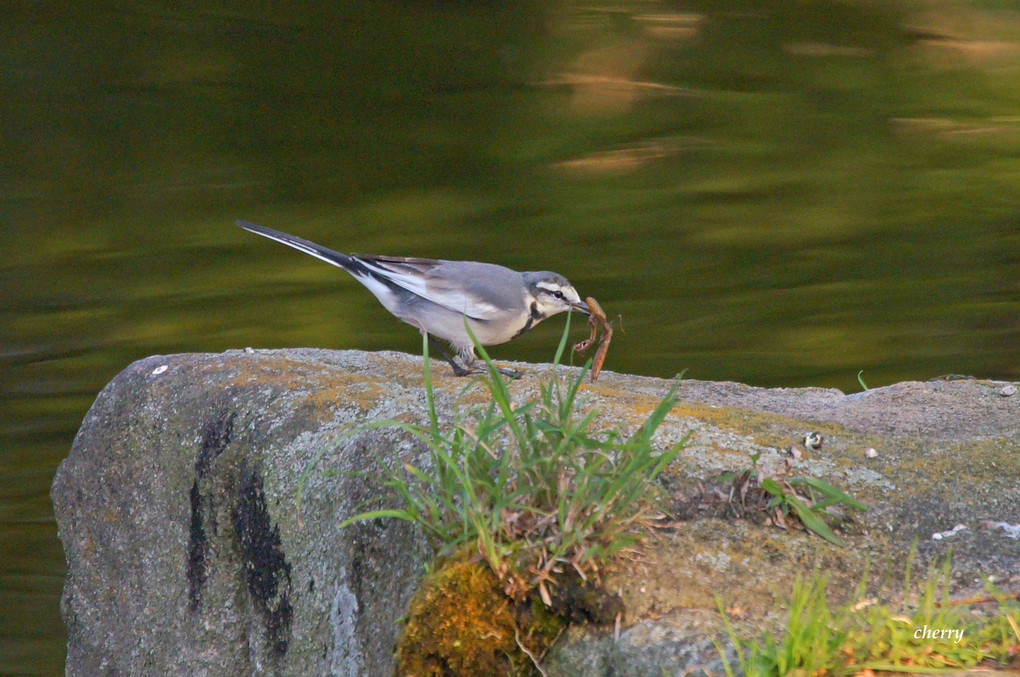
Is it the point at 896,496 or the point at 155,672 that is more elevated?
the point at 896,496

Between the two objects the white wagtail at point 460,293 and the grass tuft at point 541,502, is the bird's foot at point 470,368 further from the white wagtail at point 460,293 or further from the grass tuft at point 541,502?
the grass tuft at point 541,502

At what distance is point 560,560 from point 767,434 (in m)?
0.59

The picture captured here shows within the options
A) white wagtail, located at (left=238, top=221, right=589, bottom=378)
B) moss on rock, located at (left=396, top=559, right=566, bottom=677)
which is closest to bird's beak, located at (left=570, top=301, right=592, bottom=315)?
white wagtail, located at (left=238, top=221, right=589, bottom=378)

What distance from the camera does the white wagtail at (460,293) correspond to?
2.30 meters

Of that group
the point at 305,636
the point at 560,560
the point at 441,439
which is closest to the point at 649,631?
the point at 560,560

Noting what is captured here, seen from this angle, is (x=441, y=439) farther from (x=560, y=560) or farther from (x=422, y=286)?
(x=422, y=286)

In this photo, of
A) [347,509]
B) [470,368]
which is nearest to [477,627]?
[347,509]

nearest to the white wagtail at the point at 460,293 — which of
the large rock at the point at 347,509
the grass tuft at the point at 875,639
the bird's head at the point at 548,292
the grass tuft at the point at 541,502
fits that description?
the bird's head at the point at 548,292

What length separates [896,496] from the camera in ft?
5.27

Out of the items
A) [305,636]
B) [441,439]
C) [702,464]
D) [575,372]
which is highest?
[441,439]

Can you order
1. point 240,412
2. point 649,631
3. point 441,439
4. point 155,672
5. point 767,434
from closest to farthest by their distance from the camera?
1. point 649,631
2. point 441,439
3. point 767,434
4. point 240,412
5. point 155,672

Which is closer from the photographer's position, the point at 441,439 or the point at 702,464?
the point at 441,439

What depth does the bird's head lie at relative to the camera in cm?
232

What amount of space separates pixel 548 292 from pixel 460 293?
0.67ft
